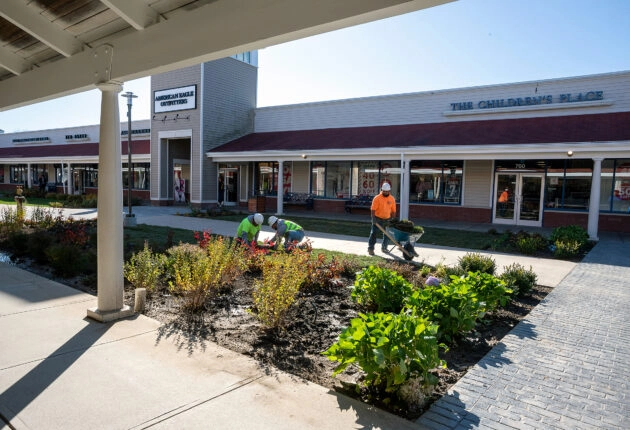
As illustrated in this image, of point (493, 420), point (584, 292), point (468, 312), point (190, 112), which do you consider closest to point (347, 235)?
point (584, 292)

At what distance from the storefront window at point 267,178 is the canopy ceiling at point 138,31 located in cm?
1949

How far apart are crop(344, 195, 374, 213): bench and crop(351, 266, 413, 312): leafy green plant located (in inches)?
645

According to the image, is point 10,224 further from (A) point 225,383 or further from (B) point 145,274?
(A) point 225,383

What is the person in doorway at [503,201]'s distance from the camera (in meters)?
18.9

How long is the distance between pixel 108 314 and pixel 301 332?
2.34m

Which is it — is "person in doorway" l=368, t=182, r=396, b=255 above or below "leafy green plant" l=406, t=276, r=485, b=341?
above

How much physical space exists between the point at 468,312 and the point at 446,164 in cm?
1674

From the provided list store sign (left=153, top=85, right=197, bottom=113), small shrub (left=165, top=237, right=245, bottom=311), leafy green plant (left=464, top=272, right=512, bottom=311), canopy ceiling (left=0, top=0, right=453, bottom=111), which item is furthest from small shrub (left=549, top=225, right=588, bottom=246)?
store sign (left=153, top=85, right=197, bottom=113)

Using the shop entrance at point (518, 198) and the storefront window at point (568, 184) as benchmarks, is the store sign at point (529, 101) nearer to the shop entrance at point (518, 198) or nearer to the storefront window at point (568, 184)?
the storefront window at point (568, 184)

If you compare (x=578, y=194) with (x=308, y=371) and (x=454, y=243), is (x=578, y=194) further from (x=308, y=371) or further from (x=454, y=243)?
(x=308, y=371)

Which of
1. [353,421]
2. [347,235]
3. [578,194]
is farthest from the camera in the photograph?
[578,194]

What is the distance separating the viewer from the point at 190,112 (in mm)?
24625

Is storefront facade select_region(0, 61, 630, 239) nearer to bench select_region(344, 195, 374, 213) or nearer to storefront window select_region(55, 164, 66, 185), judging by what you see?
bench select_region(344, 195, 374, 213)

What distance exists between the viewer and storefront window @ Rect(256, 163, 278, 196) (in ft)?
83.5
